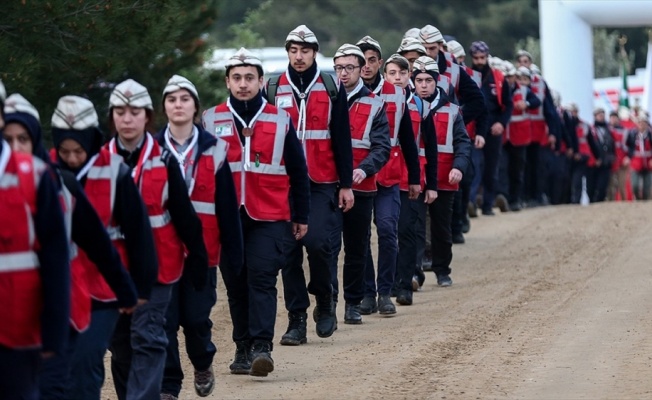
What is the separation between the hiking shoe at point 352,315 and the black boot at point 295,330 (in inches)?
46.5

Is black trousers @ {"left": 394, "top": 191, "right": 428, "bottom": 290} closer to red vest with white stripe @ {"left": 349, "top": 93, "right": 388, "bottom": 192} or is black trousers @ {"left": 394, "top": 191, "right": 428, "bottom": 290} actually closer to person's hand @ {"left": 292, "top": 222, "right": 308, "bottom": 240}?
red vest with white stripe @ {"left": 349, "top": 93, "right": 388, "bottom": 192}

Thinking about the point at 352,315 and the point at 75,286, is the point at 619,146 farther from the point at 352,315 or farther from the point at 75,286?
the point at 75,286

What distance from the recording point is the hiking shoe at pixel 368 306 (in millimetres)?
13016

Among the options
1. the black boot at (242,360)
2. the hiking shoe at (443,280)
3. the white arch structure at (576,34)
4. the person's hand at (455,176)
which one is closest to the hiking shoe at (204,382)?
the black boot at (242,360)

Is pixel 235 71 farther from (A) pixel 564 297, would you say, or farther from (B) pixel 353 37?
(B) pixel 353 37

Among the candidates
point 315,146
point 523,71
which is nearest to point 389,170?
point 315,146

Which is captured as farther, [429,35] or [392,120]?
[429,35]

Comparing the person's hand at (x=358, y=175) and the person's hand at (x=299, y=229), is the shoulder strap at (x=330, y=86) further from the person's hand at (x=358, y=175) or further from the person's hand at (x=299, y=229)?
the person's hand at (x=299, y=229)

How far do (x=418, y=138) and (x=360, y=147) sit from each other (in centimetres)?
159

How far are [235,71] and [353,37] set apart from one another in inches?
1990

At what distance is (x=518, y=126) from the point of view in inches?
893

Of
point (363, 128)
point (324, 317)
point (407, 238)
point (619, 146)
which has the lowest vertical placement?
point (324, 317)

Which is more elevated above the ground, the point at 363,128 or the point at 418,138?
the point at 363,128

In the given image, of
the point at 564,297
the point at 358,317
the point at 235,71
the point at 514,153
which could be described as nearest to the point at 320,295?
the point at 358,317
